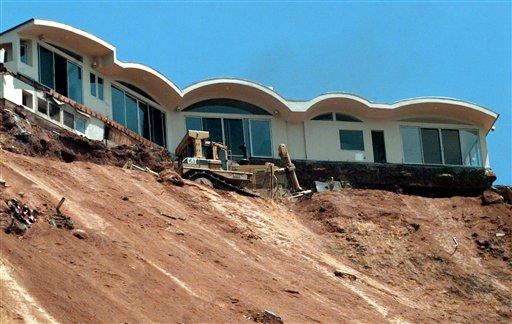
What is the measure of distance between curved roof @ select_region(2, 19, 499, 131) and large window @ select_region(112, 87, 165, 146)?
0.58 meters

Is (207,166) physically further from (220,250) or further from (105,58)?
(220,250)

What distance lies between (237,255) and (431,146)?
19.0m

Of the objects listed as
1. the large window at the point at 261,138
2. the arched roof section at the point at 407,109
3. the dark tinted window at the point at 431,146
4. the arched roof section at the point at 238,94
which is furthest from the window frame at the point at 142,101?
the dark tinted window at the point at 431,146

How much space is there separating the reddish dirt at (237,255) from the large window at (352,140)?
16.5ft

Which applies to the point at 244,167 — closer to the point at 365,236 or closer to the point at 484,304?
the point at 365,236

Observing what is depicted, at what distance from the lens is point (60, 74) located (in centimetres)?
3966

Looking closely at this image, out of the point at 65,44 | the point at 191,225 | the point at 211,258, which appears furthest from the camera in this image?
the point at 65,44

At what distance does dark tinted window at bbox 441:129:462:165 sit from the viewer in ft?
158

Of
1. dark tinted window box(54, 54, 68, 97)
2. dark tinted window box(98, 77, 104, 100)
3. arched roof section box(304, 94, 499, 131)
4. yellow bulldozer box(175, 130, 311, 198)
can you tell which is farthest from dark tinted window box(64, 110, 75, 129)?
arched roof section box(304, 94, 499, 131)

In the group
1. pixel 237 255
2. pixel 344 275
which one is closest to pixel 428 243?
pixel 344 275

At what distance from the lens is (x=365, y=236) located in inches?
1454

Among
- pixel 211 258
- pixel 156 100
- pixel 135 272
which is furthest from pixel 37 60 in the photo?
pixel 135 272

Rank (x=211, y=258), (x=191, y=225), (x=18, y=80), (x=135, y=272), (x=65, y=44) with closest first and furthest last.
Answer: (x=135, y=272) → (x=211, y=258) → (x=191, y=225) → (x=18, y=80) → (x=65, y=44)

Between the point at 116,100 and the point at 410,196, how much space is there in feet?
37.3
